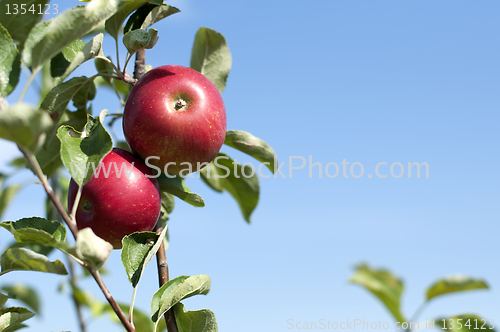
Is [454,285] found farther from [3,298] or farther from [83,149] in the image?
[3,298]

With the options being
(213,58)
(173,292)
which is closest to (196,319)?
(173,292)

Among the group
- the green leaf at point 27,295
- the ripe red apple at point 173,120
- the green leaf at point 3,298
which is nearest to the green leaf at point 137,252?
the ripe red apple at point 173,120

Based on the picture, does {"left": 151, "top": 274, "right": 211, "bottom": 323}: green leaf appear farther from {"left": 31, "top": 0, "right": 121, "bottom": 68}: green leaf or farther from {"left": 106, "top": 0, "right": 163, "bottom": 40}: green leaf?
{"left": 106, "top": 0, "right": 163, "bottom": 40}: green leaf

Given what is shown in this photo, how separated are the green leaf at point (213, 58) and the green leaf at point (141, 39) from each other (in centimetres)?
64

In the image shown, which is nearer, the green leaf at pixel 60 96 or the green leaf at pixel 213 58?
the green leaf at pixel 60 96

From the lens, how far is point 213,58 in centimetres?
230

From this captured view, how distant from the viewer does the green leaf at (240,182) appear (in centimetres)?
241

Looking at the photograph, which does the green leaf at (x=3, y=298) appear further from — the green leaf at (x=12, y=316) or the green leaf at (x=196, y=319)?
the green leaf at (x=196, y=319)

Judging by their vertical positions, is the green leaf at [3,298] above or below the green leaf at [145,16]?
below

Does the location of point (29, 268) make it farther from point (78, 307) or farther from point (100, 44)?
point (78, 307)

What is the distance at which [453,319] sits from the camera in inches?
39.6

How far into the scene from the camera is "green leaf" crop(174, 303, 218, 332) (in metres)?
1.55

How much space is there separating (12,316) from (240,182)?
1.30 m

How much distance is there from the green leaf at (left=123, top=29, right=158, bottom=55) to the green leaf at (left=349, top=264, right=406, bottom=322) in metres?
1.21
